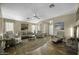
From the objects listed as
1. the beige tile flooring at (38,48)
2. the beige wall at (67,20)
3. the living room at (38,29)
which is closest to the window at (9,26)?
the living room at (38,29)

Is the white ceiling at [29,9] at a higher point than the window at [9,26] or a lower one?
higher

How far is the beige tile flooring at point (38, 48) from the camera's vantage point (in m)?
2.18

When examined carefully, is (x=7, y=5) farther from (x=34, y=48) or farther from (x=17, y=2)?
(x=34, y=48)

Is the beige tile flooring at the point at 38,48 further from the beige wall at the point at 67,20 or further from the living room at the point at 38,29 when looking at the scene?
the beige wall at the point at 67,20

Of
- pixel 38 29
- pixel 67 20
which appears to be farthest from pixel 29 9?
pixel 67 20

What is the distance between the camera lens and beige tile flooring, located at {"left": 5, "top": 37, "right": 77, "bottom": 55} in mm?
2184

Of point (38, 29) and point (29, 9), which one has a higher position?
point (29, 9)

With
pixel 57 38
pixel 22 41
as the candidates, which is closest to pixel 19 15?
pixel 22 41

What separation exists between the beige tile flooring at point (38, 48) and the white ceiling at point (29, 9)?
44cm

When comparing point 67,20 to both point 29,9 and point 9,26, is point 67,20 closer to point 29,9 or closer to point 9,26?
point 29,9

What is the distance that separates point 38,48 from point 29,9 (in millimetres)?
674

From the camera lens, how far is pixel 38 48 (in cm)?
221

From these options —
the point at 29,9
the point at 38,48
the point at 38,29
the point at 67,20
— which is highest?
the point at 29,9

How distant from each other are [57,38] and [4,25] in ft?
3.02
